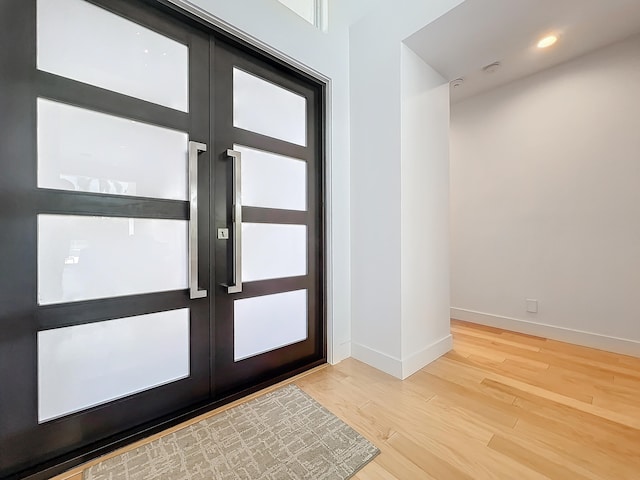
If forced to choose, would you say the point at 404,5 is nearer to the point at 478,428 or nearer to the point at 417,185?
the point at 417,185

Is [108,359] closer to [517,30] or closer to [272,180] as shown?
[272,180]

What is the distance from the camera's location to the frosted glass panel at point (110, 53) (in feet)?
3.82

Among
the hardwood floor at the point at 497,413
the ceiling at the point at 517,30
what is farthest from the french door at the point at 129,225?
the ceiling at the point at 517,30

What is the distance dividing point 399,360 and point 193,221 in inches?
65.4

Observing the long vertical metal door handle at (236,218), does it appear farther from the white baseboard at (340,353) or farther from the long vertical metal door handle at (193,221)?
the white baseboard at (340,353)

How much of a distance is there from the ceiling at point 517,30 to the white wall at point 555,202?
11.8 inches

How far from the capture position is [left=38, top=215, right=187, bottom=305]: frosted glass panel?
3.76 feet

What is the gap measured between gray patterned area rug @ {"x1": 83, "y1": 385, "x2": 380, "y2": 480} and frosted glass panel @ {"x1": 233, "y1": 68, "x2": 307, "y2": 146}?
175cm

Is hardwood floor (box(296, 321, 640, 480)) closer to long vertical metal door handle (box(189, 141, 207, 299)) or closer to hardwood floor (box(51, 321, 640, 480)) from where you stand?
hardwood floor (box(51, 321, 640, 480))

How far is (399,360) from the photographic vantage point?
75.1 inches

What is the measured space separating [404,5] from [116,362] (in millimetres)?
2793

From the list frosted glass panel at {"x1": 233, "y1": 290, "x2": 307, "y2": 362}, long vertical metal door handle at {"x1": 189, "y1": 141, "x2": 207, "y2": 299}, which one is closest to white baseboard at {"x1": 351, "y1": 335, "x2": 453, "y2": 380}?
frosted glass panel at {"x1": 233, "y1": 290, "x2": 307, "y2": 362}

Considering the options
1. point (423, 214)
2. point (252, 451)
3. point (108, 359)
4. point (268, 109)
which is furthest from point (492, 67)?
point (108, 359)

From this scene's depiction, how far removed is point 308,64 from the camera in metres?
1.96
